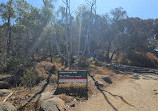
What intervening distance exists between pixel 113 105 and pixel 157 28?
29.2 m

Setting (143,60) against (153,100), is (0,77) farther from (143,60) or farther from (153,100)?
(143,60)

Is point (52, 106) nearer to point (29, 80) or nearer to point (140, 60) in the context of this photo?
point (29, 80)

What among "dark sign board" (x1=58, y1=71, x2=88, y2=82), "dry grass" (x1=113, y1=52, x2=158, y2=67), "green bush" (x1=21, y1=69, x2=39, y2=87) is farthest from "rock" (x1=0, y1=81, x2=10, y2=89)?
"dry grass" (x1=113, y1=52, x2=158, y2=67)

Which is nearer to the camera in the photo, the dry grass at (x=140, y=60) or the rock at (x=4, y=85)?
the rock at (x=4, y=85)

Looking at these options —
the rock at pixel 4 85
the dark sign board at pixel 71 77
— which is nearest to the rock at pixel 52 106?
the dark sign board at pixel 71 77

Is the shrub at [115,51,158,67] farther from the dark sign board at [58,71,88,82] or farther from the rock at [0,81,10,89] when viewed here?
the rock at [0,81,10,89]

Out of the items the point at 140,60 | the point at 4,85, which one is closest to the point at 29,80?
the point at 4,85

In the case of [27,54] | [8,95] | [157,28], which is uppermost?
[157,28]

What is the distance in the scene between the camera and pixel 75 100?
17.1 feet

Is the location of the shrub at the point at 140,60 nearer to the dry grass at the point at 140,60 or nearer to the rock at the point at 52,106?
the dry grass at the point at 140,60

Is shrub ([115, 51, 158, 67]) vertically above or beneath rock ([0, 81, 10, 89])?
above

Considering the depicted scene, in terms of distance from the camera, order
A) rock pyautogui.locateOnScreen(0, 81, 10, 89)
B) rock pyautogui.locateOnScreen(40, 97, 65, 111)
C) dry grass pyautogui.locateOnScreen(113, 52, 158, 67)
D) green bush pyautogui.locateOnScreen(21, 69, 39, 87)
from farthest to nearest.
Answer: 1. dry grass pyautogui.locateOnScreen(113, 52, 158, 67)
2. green bush pyautogui.locateOnScreen(21, 69, 39, 87)
3. rock pyautogui.locateOnScreen(0, 81, 10, 89)
4. rock pyautogui.locateOnScreen(40, 97, 65, 111)

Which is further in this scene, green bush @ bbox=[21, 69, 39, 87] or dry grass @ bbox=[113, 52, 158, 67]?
dry grass @ bbox=[113, 52, 158, 67]

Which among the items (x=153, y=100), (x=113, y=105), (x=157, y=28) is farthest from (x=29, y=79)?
(x=157, y=28)
